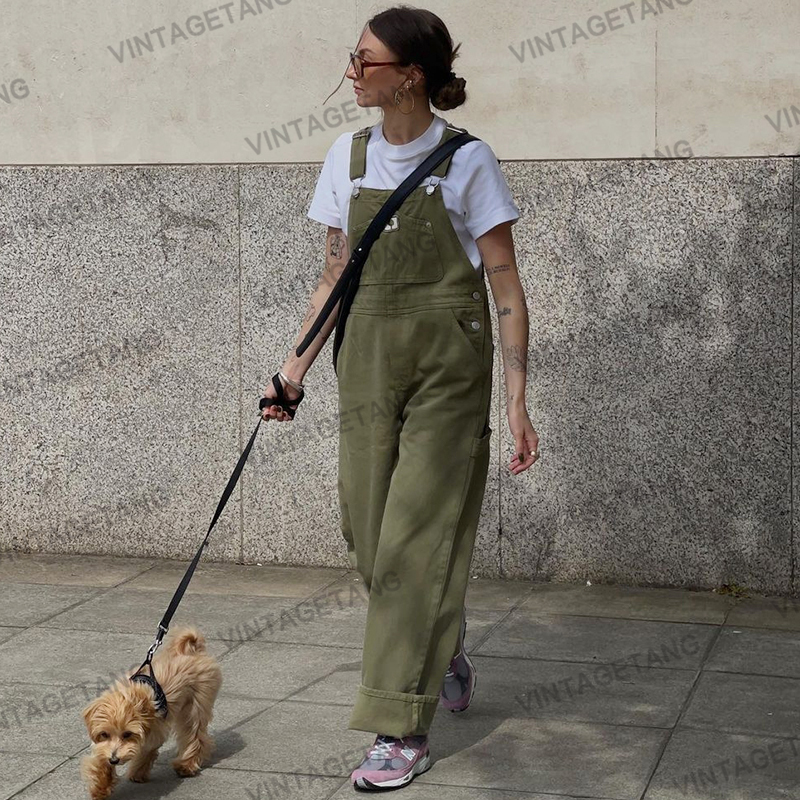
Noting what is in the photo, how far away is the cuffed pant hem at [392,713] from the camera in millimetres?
4148

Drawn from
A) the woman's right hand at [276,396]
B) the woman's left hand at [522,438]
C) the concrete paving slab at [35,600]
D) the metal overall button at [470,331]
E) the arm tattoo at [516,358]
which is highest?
the metal overall button at [470,331]

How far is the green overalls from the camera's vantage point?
13.6 ft

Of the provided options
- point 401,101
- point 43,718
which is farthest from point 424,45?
point 43,718

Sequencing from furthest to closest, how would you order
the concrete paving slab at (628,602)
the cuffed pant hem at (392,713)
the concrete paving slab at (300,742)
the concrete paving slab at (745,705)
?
the concrete paving slab at (628,602) < the concrete paving slab at (745,705) < the concrete paving slab at (300,742) < the cuffed pant hem at (392,713)

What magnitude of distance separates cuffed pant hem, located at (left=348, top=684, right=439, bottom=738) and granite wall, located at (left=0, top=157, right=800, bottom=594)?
232 centimetres

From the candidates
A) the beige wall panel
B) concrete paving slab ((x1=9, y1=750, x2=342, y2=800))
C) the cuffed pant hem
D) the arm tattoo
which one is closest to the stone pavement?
concrete paving slab ((x1=9, y1=750, x2=342, y2=800))

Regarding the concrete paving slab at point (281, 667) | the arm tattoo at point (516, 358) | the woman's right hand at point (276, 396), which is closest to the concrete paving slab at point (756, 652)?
Result: the concrete paving slab at point (281, 667)

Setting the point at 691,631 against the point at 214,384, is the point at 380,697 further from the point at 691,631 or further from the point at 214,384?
the point at 214,384

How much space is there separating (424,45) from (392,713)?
1862 mm

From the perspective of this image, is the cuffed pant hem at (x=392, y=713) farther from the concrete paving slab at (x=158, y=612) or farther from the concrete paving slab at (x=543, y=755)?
the concrete paving slab at (x=158, y=612)

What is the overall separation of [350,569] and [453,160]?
9.68ft

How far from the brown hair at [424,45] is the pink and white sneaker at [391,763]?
1801 millimetres

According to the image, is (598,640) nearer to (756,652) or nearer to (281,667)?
(756,652)

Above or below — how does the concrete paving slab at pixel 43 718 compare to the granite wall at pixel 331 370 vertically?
below
